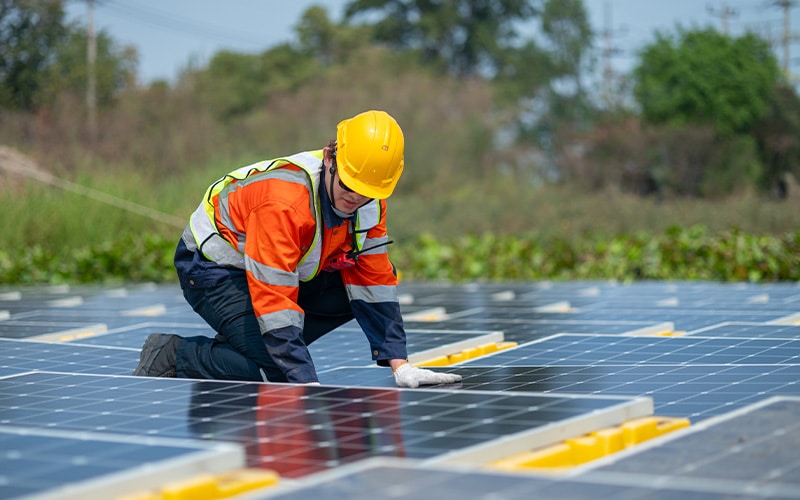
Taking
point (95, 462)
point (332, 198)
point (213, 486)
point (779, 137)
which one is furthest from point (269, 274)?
point (779, 137)

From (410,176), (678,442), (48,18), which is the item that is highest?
(48,18)

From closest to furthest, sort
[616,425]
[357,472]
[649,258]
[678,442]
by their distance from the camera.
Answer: [357,472], [678,442], [616,425], [649,258]

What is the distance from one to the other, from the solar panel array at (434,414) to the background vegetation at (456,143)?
309 inches

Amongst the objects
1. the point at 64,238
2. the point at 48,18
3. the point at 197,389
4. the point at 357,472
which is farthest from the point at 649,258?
the point at 48,18

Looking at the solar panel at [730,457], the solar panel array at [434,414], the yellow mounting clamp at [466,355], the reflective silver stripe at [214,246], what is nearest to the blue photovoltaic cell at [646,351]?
the solar panel array at [434,414]

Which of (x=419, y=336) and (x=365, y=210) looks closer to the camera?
(x=365, y=210)

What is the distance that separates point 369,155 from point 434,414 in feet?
5.56

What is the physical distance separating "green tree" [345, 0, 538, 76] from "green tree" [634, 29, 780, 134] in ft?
26.3

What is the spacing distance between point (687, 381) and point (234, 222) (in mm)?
2504

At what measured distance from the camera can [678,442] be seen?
417 centimetres

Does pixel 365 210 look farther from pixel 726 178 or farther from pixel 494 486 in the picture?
pixel 726 178

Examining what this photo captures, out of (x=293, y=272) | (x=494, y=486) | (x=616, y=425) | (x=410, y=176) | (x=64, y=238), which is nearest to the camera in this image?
(x=494, y=486)

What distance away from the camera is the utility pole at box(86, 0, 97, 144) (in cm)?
2975

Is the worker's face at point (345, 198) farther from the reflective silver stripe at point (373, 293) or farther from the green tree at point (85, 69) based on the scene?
the green tree at point (85, 69)
